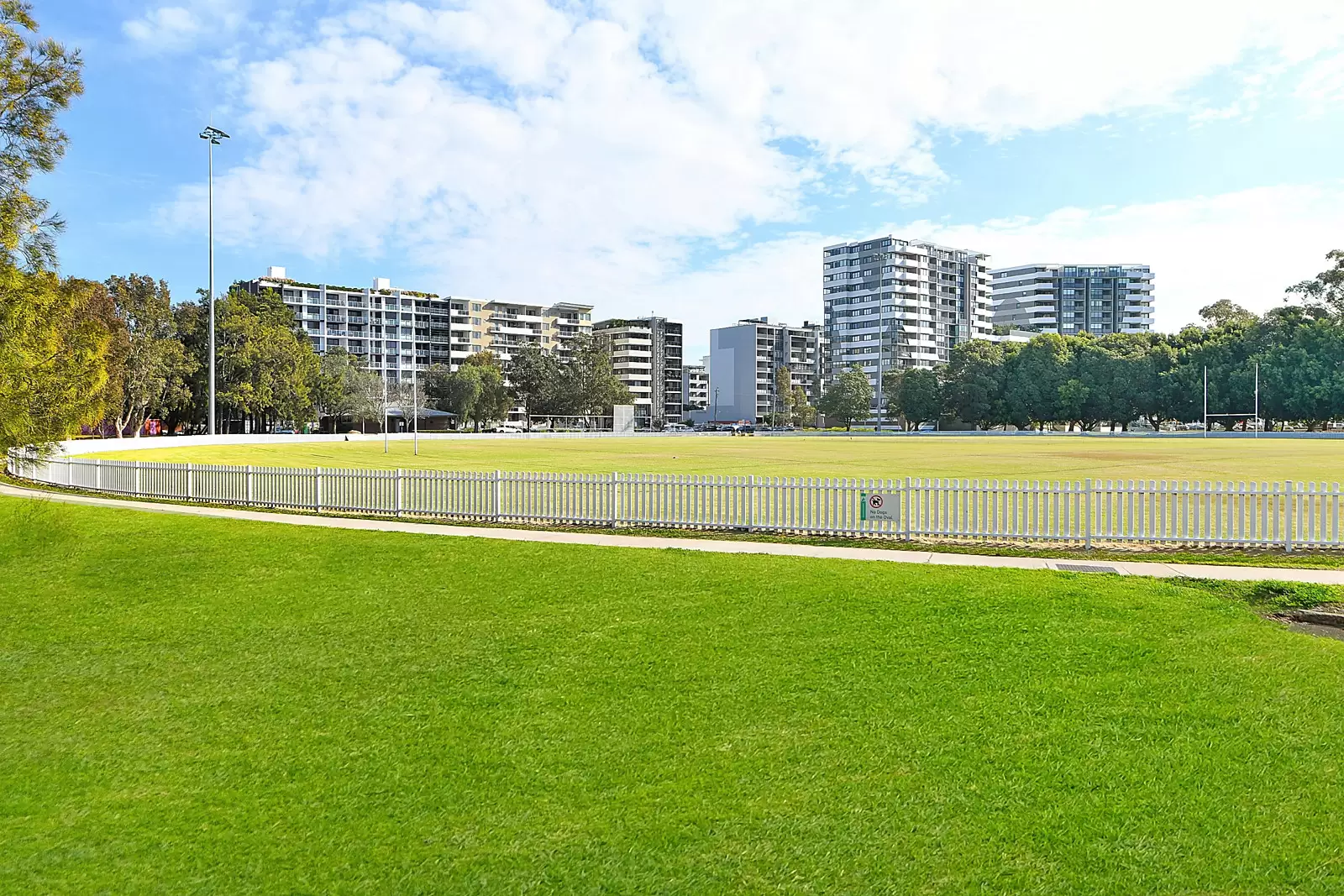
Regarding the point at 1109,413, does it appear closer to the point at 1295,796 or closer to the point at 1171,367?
the point at 1171,367

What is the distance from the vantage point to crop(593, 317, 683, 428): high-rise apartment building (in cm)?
18212

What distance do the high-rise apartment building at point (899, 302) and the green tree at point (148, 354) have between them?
12114cm

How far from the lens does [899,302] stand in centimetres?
17225

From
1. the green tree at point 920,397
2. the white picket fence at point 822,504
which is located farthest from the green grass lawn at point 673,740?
the green tree at point 920,397

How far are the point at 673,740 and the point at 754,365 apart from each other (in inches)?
7209

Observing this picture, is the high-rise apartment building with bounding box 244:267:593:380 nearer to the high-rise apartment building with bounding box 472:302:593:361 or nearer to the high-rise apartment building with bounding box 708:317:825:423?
the high-rise apartment building with bounding box 472:302:593:361

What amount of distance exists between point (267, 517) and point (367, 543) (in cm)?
567

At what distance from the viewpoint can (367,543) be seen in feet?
47.6

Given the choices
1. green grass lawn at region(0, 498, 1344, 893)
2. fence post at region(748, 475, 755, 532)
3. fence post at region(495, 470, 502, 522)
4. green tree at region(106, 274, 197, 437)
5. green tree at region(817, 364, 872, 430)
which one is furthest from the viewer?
green tree at region(817, 364, 872, 430)

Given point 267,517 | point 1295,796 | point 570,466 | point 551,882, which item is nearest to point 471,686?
point 551,882

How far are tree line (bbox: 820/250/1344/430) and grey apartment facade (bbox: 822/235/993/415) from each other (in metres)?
47.4

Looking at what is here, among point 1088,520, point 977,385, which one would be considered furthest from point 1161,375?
point 1088,520

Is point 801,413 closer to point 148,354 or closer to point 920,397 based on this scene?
point 920,397

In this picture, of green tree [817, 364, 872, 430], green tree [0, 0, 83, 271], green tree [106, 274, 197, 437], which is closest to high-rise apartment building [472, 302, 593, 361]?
green tree [817, 364, 872, 430]
